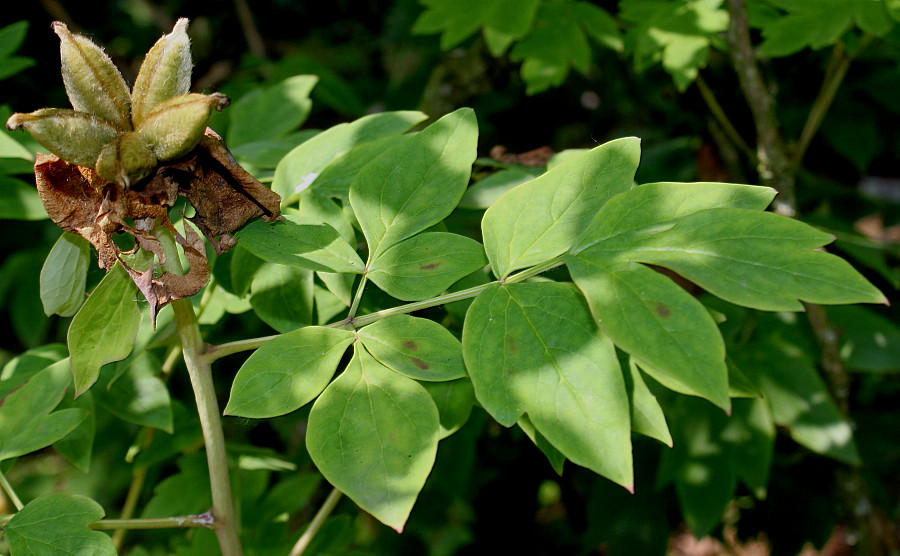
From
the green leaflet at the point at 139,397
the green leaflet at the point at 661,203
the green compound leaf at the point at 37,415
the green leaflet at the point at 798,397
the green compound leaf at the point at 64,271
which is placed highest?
the green compound leaf at the point at 64,271

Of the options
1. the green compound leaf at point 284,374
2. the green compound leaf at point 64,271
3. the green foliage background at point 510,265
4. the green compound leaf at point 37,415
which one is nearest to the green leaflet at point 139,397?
the green foliage background at point 510,265

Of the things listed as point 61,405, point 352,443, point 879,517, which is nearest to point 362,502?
point 352,443

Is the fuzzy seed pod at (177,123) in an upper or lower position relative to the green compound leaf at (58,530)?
upper

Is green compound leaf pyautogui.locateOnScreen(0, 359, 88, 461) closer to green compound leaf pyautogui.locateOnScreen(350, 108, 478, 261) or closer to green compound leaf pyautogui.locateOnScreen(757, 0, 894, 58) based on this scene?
green compound leaf pyautogui.locateOnScreen(350, 108, 478, 261)

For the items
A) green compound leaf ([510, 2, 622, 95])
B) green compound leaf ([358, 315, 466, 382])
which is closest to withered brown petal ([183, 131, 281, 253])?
green compound leaf ([358, 315, 466, 382])

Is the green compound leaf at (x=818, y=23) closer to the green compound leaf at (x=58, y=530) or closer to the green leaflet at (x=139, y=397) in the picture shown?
the green leaflet at (x=139, y=397)

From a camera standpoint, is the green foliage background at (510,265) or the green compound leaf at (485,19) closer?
the green foliage background at (510,265)
